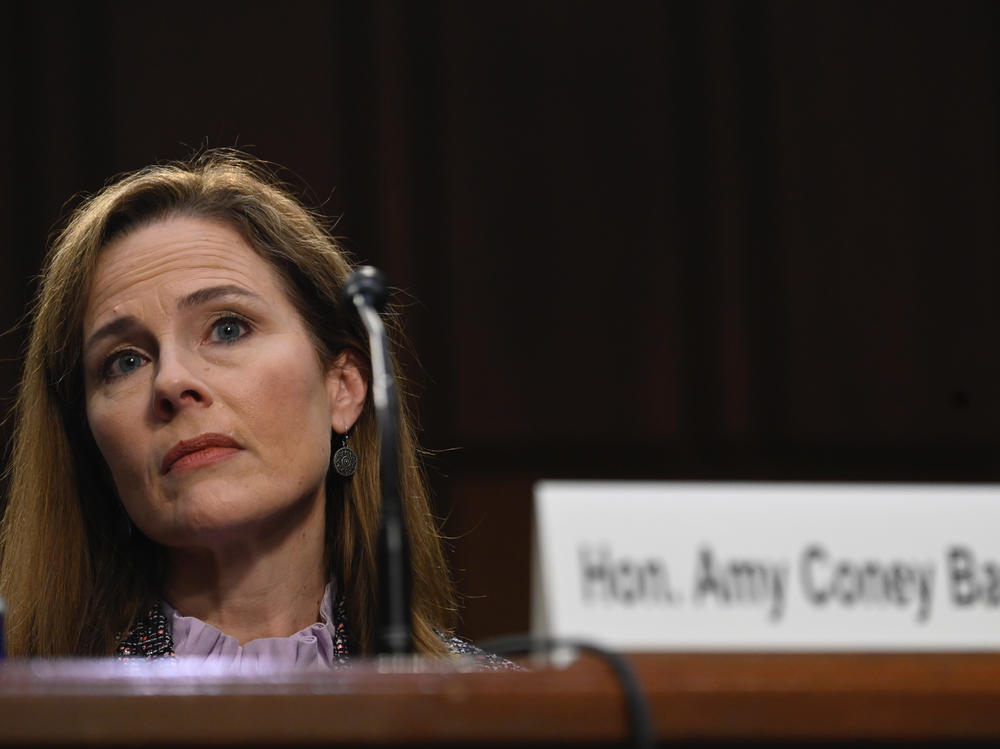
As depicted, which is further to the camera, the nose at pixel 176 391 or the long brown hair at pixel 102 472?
the long brown hair at pixel 102 472

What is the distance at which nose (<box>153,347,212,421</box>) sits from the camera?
151 cm

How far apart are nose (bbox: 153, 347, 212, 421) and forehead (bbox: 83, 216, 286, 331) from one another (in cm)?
12

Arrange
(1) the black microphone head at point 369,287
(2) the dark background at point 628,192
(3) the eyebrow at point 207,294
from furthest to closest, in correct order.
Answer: (2) the dark background at point 628,192 → (3) the eyebrow at point 207,294 → (1) the black microphone head at point 369,287

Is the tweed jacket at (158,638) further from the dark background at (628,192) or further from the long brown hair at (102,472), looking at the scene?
the dark background at (628,192)

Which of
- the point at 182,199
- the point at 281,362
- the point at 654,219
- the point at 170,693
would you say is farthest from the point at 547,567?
the point at 654,219

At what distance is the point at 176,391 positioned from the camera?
1506 millimetres

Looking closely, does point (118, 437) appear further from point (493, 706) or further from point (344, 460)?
point (493, 706)

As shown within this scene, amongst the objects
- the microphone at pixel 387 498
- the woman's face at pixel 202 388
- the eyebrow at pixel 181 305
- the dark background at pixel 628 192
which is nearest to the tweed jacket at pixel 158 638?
the woman's face at pixel 202 388

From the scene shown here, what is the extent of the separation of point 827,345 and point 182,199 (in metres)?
2.03

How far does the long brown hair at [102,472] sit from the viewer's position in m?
1.69

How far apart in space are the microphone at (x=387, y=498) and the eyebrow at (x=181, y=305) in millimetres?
427

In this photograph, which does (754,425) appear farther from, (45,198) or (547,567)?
(547,567)

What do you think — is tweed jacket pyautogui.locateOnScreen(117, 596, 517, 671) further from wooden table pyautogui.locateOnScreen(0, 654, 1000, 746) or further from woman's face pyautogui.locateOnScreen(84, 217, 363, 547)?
wooden table pyautogui.locateOnScreen(0, 654, 1000, 746)

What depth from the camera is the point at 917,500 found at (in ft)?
2.73
